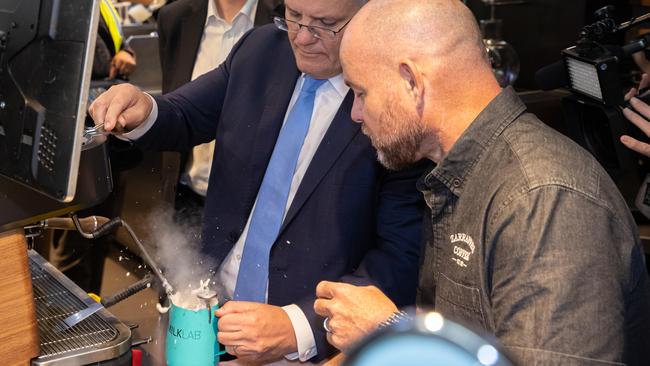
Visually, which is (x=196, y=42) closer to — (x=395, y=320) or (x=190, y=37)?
(x=190, y=37)

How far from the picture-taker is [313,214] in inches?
71.1

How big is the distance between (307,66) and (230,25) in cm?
113

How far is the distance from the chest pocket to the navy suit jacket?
0.40 meters

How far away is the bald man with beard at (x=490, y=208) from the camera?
3.62 feet

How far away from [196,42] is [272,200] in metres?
1.24

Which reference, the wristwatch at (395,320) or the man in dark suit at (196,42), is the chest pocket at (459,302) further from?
the man in dark suit at (196,42)

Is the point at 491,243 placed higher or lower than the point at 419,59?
lower

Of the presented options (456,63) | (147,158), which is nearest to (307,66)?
(456,63)

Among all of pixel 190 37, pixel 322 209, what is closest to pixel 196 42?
pixel 190 37

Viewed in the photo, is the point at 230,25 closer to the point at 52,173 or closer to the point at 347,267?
the point at 347,267

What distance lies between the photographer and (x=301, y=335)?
5.46ft

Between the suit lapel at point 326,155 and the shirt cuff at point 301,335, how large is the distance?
215mm

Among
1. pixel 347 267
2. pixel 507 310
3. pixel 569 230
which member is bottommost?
pixel 347 267

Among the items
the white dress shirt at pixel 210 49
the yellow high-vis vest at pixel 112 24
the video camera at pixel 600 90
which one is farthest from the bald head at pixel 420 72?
the yellow high-vis vest at pixel 112 24
